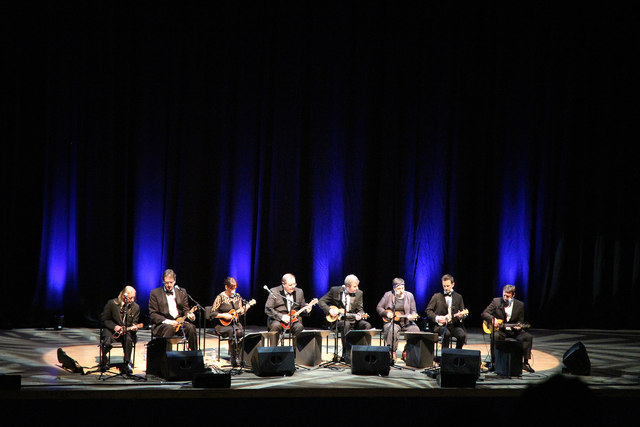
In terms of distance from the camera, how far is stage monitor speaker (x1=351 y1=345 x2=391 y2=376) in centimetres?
669

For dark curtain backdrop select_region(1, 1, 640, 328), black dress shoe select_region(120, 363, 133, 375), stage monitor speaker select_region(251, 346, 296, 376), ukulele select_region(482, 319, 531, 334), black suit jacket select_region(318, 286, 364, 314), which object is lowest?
black dress shoe select_region(120, 363, 133, 375)

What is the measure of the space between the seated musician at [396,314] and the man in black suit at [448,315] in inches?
9.7

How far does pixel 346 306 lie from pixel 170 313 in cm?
213

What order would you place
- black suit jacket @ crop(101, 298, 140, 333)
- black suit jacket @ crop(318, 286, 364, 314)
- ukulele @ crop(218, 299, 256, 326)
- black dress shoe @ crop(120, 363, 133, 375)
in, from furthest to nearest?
black suit jacket @ crop(318, 286, 364, 314) → ukulele @ crop(218, 299, 256, 326) → black suit jacket @ crop(101, 298, 140, 333) → black dress shoe @ crop(120, 363, 133, 375)

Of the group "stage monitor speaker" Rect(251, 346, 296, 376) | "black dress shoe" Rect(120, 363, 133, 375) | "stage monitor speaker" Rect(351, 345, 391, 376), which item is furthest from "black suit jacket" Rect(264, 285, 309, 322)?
"black dress shoe" Rect(120, 363, 133, 375)

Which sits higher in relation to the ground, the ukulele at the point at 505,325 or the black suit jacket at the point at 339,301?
the black suit jacket at the point at 339,301

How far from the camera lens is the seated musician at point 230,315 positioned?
288 inches

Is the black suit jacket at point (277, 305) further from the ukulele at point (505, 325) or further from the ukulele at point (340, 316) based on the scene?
the ukulele at point (505, 325)

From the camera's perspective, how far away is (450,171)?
10.9 meters

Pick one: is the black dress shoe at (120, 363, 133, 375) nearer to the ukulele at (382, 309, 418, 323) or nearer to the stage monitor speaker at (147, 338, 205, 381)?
the stage monitor speaker at (147, 338, 205, 381)

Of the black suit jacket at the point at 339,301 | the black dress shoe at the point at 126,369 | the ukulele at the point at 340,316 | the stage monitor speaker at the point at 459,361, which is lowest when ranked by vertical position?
the black dress shoe at the point at 126,369

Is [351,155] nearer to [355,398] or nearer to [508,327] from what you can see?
[508,327]

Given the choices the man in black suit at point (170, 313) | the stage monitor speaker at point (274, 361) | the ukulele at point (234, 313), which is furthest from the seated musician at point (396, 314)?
the man in black suit at point (170, 313)

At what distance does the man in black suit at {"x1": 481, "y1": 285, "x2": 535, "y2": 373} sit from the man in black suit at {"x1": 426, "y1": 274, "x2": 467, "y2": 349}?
35cm
